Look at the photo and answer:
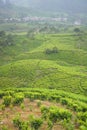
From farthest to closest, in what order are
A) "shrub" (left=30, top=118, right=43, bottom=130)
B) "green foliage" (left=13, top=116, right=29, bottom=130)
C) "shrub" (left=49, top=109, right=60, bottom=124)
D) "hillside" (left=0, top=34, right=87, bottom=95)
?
"hillside" (left=0, top=34, right=87, bottom=95) → "shrub" (left=49, top=109, right=60, bottom=124) → "shrub" (left=30, top=118, right=43, bottom=130) → "green foliage" (left=13, top=116, right=29, bottom=130)

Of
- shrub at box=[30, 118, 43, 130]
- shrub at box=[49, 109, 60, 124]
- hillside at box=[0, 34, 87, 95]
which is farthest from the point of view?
hillside at box=[0, 34, 87, 95]

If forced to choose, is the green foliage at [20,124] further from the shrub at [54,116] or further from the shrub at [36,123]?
the shrub at [54,116]

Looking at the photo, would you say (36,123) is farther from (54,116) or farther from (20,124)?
(54,116)

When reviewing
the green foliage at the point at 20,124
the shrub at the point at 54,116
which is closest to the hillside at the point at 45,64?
→ the shrub at the point at 54,116

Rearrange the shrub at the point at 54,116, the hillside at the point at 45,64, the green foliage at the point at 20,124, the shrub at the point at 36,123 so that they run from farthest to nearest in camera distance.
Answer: the hillside at the point at 45,64 → the shrub at the point at 54,116 → the shrub at the point at 36,123 → the green foliage at the point at 20,124

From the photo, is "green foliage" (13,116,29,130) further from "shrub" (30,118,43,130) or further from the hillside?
the hillside

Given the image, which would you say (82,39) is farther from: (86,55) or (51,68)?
(51,68)

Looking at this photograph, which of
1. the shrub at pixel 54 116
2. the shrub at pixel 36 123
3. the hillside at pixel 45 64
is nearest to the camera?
the shrub at pixel 36 123

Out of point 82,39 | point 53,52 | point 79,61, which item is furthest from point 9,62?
A: point 82,39

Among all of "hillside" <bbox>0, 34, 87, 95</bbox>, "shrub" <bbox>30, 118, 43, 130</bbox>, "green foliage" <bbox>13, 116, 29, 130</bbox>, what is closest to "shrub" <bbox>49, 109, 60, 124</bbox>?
"shrub" <bbox>30, 118, 43, 130</bbox>

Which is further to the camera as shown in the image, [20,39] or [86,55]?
[20,39]

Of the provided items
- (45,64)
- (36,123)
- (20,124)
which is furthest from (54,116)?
(45,64)
